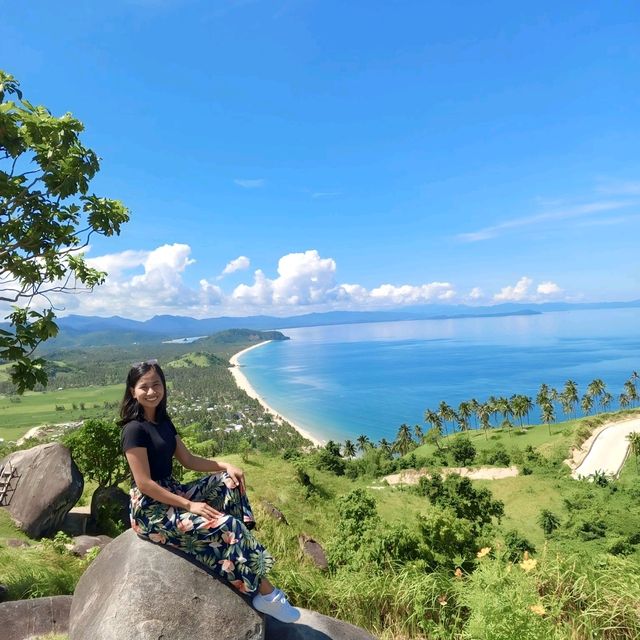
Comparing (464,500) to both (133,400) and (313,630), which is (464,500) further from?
(133,400)

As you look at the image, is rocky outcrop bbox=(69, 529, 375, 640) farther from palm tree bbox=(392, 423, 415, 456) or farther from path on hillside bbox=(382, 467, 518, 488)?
palm tree bbox=(392, 423, 415, 456)

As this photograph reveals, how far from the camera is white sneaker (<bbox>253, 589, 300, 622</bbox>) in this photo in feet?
14.5

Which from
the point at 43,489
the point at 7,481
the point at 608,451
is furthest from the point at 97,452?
the point at 608,451

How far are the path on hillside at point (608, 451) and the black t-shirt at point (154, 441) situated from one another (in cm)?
6130

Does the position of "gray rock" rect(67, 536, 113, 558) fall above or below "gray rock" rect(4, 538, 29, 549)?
below

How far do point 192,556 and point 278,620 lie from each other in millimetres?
1169

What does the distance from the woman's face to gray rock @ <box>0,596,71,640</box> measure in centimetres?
→ 312

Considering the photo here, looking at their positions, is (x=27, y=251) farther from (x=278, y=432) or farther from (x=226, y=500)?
(x=278, y=432)

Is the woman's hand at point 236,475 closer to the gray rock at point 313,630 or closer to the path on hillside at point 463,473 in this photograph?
the gray rock at point 313,630

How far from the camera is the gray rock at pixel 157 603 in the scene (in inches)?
156

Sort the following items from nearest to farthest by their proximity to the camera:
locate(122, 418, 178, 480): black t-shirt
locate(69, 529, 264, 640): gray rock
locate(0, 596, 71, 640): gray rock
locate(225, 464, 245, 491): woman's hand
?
locate(69, 529, 264, 640): gray rock < locate(122, 418, 178, 480): black t-shirt < locate(225, 464, 245, 491): woman's hand < locate(0, 596, 71, 640): gray rock

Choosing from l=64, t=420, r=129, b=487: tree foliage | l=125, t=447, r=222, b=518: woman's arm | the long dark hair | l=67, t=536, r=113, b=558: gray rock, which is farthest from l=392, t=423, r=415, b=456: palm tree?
the long dark hair

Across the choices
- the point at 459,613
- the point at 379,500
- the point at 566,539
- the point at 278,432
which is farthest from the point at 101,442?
the point at 278,432

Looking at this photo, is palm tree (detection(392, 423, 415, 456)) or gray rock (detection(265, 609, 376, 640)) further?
palm tree (detection(392, 423, 415, 456))
